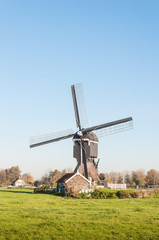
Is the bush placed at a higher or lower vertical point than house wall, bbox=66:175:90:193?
lower

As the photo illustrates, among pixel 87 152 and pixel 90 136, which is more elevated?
pixel 90 136

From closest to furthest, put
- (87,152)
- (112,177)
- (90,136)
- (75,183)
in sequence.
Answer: (75,183)
(87,152)
(90,136)
(112,177)

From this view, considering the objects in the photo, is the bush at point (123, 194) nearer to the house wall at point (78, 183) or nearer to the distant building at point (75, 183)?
the distant building at point (75, 183)

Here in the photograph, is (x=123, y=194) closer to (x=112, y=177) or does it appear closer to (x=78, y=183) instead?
(x=78, y=183)

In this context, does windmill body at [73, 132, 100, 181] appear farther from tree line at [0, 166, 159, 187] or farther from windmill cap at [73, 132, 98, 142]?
tree line at [0, 166, 159, 187]

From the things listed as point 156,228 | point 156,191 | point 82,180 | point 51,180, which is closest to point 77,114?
point 82,180

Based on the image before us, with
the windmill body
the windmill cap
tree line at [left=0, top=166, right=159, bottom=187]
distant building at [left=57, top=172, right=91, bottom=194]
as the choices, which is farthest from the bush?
tree line at [left=0, top=166, right=159, bottom=187]

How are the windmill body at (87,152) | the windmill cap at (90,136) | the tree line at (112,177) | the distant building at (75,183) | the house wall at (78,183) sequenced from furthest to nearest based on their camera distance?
the tree line at (112,177) → the windmill cap at (90,136) → the windmill body at (87,152) → the house wall at (78,183) → the distant building at (75,183)

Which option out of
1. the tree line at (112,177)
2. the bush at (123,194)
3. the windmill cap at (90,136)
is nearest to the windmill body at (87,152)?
the windmill cap at (90,136)

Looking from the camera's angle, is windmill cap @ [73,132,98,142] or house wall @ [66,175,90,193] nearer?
house wall @ [66,175,90,193]

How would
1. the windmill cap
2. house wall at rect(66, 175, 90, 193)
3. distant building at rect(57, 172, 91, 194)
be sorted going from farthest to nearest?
the windmill cap → house wall at rect(66, 175, 90, 193) → distant building at rect(57, 172, 91, 194)

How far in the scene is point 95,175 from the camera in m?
48.6

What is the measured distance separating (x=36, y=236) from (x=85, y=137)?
116ft

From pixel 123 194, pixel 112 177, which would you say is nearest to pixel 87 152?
pixel 123 194
